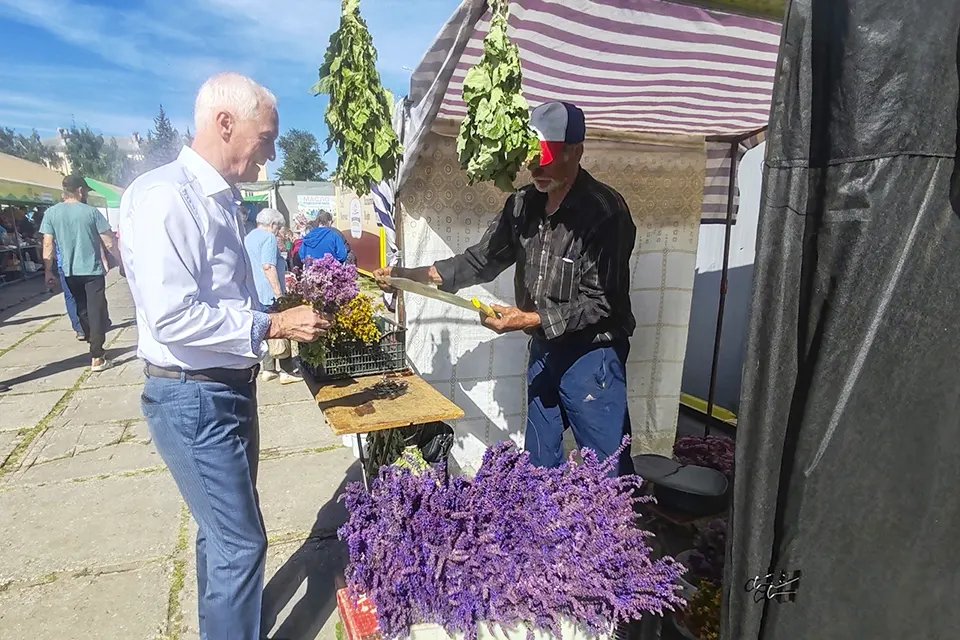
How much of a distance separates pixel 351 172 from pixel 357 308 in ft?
2.32

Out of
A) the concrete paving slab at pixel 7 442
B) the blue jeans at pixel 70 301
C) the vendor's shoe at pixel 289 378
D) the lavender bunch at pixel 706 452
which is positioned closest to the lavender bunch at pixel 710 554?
the lavender bunch at pixel 706 452

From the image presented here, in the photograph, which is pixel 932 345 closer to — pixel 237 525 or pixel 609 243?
pixel 609 243

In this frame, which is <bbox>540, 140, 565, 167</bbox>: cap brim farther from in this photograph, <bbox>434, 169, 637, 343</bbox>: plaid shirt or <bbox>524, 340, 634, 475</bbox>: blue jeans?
<bbox>524, 340, 634, 475</bbox>: blue jeans

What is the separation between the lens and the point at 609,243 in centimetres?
243

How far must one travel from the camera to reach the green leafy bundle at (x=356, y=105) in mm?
1910

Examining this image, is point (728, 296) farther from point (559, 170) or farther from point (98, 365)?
point (98, 365)

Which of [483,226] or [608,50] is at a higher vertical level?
[608,50]

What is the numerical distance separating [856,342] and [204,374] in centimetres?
193

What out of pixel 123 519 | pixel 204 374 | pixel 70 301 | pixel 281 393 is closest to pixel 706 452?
pixel 204 374

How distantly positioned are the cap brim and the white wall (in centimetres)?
355

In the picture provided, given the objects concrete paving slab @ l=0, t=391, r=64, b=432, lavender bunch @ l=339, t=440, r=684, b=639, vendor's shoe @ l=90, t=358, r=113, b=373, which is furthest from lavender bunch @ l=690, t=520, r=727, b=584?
vendor's shoe @ l=90, t=358, r=113, b=373

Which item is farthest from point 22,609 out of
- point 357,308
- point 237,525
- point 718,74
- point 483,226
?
point 718,74

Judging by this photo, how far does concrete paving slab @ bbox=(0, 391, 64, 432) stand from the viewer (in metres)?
4.96

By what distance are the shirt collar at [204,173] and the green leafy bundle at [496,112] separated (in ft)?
2.73
